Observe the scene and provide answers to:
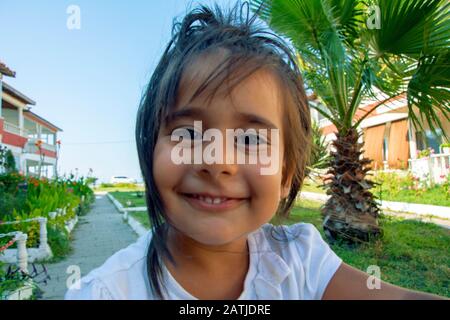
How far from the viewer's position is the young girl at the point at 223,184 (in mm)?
572

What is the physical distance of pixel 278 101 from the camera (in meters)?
0.69

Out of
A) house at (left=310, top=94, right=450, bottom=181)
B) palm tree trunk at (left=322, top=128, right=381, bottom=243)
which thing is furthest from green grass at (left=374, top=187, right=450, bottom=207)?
palm tree trunk at (left=322, top=128, right=381, bottom=243)

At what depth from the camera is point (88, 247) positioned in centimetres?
383

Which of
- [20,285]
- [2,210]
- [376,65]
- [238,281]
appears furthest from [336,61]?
[2,210]

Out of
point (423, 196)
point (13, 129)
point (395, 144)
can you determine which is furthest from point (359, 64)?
point (13, 129)

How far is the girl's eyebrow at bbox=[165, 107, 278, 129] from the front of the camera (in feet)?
1.90

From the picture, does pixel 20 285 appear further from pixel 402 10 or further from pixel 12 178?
pixel 12 178

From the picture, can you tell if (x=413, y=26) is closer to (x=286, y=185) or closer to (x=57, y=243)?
(x=286, y=185)

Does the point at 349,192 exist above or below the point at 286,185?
below

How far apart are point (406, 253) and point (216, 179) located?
2200mm

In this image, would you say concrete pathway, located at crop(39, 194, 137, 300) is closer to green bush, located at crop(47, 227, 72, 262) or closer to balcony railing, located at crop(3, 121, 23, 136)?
green bush, located at crop(47, 227, 72, 262)

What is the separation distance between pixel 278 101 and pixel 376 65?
6.99 feet

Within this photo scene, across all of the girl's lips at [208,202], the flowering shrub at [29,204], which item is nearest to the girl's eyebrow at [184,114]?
the girl's lips at [208,202]

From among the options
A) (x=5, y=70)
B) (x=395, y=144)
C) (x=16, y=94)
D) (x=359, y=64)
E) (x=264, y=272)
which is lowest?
(x=264, y=272)
